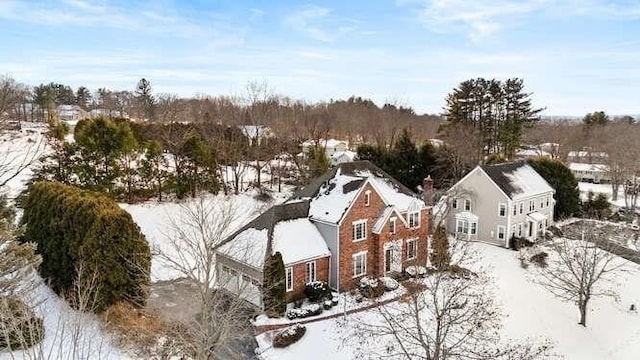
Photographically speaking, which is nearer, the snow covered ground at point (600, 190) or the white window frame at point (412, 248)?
the white window frame at point (412, 248)

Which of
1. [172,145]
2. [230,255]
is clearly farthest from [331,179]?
[172,145]

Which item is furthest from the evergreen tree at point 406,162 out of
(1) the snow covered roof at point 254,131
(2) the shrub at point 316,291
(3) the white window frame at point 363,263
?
(2) the shrub at point 316,291

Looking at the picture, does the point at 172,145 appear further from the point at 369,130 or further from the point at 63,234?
the point at 369,130

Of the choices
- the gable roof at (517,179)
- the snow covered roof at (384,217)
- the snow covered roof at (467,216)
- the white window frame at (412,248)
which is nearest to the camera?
the snow covered roof at (384,217)

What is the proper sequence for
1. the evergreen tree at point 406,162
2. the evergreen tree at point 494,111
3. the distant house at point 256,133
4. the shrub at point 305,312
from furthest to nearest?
the evergreen tree at point 494,111, the distant house at point 256,133, the evergreen tree at point 406,162, the shrub at point 305,312

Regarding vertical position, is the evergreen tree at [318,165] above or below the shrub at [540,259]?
above

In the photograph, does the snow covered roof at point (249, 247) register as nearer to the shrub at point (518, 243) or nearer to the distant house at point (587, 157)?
the shrub at point (518, 243)

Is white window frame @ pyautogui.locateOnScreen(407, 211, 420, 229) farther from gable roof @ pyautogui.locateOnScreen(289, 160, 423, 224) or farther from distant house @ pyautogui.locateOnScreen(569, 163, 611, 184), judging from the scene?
distant house @ pyautogui.locateOnScreen(569, 163, 611, 184)
